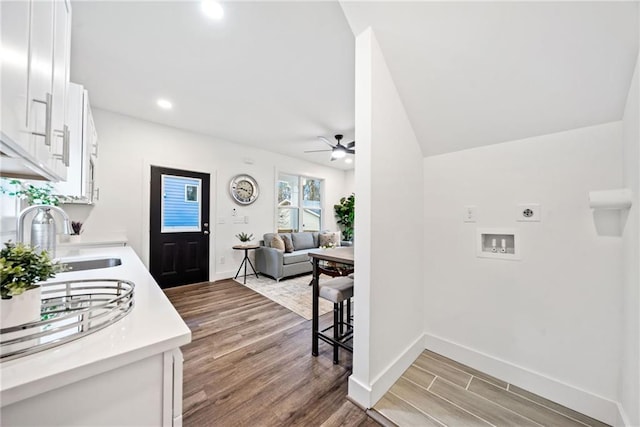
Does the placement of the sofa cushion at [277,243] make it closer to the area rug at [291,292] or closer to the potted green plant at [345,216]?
the area rug at [291,292]

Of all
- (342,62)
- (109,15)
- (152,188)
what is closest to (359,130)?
(342,62)

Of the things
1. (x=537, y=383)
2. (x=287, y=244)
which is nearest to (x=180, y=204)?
(x=287, y=244)

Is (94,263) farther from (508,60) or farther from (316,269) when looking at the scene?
(508,60)

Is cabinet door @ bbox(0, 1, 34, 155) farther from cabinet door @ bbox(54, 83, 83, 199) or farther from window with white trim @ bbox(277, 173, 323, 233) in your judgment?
window with white trim @ bbox(277, 173, 323, 233)

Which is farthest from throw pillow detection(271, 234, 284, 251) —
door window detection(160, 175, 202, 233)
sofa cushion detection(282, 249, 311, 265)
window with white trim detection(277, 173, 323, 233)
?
door window detection(160, 175, 202, 233)

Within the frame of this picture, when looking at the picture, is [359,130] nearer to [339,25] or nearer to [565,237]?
[339,25]

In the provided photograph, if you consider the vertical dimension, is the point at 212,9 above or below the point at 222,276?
above

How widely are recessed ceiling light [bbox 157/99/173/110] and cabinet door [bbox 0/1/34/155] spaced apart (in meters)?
2.54

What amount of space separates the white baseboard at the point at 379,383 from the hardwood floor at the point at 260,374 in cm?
7

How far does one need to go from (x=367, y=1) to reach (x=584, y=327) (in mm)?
2392

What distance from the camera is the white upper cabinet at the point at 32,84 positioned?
60 cm

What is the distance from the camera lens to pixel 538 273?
158cm

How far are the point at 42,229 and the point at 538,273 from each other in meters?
3.52

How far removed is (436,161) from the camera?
2.05 m
